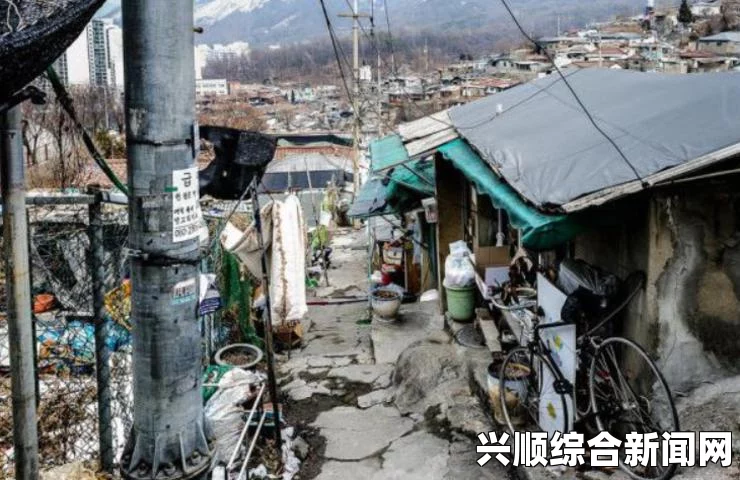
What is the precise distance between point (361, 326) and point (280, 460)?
22.1 ft

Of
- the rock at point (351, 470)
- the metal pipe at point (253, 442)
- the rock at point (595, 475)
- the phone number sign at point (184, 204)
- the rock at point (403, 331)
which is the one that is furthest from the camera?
the rock at point (403, 331)

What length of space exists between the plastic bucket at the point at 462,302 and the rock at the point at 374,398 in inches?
78.8

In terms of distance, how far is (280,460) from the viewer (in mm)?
6633

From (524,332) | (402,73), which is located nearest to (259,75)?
(402,73)

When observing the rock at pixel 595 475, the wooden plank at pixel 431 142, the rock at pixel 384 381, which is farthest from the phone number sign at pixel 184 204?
the rock at pixel 384 381

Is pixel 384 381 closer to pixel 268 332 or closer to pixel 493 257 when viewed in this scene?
pixel 493 257

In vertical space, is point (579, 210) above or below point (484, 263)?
above

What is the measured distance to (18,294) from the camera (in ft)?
10.8

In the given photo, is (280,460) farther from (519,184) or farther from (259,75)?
(259,75)

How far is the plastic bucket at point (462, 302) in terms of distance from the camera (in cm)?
1016

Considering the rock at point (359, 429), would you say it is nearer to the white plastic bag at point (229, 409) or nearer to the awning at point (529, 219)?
the white plastic bag at point (229, 409)

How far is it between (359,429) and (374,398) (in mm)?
1015

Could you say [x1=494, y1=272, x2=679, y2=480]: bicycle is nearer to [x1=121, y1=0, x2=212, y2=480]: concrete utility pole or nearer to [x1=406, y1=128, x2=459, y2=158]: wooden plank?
[x1=121, y1=0, x2=212, y2=480]: concrete utility pole

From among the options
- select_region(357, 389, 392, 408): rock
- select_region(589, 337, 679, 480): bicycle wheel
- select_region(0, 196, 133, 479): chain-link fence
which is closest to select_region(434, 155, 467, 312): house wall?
select_region(357, 389, 392, 408): rock
